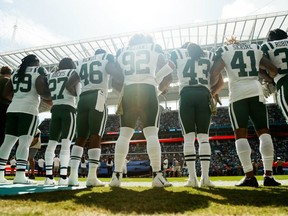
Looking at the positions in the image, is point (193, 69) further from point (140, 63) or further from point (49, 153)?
point (49, 153)

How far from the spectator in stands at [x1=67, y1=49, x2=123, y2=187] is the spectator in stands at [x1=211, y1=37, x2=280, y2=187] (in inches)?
68.5

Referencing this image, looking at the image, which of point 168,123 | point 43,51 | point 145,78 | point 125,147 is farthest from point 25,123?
point 168,123

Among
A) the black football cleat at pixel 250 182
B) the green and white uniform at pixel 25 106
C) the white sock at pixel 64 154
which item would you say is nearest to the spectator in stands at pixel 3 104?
the green and white uniform at pixel 25 106

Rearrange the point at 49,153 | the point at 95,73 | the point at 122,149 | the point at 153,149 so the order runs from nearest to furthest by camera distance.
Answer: the point at 153,149 → the point at 122,149 → the point at 95,73 → the point at 49,153

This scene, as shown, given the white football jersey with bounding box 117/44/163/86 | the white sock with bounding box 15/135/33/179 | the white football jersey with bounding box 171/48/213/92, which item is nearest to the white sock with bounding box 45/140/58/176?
the white sock with bounding box 15/135/33/179

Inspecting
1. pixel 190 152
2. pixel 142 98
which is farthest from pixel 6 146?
pixel 190 152

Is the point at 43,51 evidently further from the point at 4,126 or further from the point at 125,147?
the point at 125,147

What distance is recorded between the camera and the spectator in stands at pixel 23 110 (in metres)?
4.43

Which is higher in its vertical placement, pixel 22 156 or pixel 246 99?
pixel 246 99

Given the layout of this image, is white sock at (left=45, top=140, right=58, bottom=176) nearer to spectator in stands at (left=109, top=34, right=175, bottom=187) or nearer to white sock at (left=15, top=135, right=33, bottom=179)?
white sock at (left=15, top=135, right=33, bottom=179)

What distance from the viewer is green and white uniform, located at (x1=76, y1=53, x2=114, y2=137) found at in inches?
152

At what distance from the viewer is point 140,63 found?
149 inches

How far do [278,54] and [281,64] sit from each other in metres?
0.18

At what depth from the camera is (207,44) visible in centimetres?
2306
